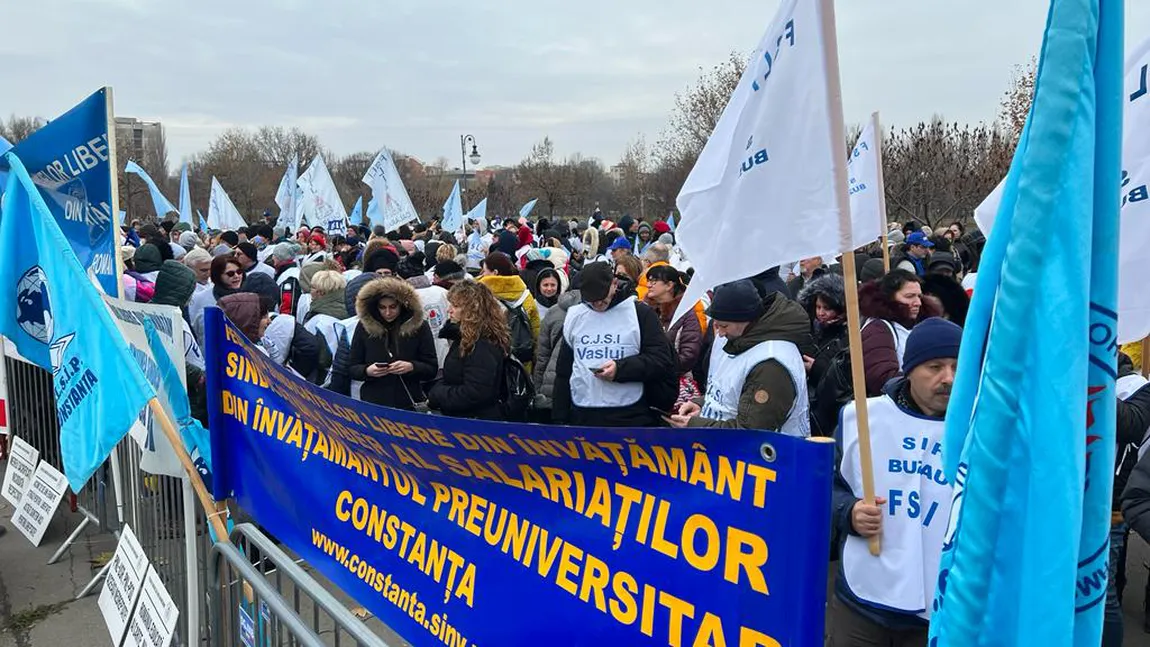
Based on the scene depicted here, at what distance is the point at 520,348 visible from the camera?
675 centimetres

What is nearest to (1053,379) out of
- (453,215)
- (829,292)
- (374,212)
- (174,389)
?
(174,389)

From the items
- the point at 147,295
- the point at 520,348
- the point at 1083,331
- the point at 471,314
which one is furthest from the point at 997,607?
the point at 147,295

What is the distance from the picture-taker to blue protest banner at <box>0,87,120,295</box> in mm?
4285

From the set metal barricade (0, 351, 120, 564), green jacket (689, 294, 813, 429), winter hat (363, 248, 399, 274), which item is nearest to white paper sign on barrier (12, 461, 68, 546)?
metal barricade (0, 351, 120, 564)

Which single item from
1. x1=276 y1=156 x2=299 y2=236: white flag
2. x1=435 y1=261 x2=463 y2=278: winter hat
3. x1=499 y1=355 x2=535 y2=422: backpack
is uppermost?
x1=276 y1=156 x2=299 y2=236: white flag

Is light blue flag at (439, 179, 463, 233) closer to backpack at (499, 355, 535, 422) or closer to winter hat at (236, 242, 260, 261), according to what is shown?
winter hat at (236, 242, 260, 261)

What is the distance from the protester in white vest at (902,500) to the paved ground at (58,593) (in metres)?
2.69

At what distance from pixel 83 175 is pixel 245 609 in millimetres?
2677

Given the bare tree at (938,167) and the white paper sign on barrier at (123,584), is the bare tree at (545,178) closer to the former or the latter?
the bare tree at (938,167)

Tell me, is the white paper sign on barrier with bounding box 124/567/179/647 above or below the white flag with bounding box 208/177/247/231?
below

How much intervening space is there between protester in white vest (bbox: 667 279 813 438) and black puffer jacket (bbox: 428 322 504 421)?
1488 mm

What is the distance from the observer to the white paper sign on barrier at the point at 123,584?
11.1 ft

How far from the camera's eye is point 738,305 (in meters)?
3.99

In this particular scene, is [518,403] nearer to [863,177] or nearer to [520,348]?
[520,348]
